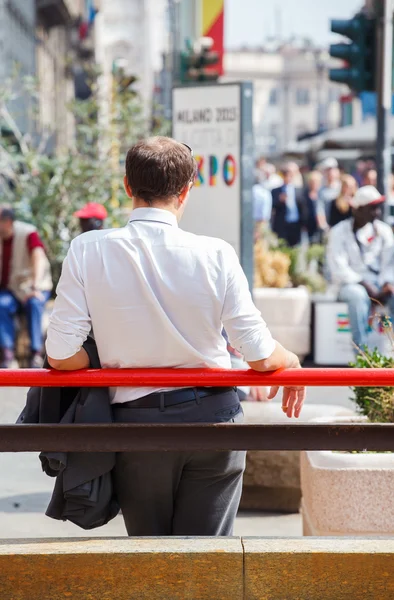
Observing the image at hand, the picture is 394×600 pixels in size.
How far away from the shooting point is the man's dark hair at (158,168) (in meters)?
3.67

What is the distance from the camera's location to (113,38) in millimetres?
88125

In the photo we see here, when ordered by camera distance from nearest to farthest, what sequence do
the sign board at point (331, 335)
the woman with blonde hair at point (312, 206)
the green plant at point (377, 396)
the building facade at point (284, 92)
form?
the green plant at point (377, 396) → the sign board at point (331, 335) → the woman with blonde hair at point (312, 206) → the building facade at point (284, 92)

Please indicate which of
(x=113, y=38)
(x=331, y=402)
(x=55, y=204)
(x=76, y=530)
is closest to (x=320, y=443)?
(x=76, y=530)

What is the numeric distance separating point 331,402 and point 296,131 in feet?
389

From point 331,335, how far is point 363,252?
3.35 ft

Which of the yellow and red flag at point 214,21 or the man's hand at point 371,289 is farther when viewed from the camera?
the yellow and red flag at point 214,21

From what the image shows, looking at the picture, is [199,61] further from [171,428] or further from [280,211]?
[171,428]

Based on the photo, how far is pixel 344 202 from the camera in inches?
671

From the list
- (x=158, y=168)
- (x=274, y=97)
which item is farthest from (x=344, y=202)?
(x=274, y=97)

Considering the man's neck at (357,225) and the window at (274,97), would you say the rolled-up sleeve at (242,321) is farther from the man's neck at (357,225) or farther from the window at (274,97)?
the window at (274,97)

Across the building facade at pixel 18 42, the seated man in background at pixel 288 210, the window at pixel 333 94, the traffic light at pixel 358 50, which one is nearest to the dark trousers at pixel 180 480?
the traffic light at pixel 358 50

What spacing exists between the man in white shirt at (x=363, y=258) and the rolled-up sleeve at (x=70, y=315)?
286 inches

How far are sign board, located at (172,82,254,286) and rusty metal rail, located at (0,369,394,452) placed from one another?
5139mm

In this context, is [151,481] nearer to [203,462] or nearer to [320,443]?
[203,462]
